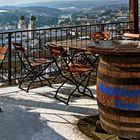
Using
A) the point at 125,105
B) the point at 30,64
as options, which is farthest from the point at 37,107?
the point at 125,105

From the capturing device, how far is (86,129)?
15.5 feet

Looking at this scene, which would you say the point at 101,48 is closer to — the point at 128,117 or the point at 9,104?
the point at 128,117

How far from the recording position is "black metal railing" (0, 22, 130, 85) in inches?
292

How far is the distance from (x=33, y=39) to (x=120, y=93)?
4.57 m

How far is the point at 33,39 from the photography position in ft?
27.2

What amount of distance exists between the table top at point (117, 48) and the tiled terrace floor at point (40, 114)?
1.05 m

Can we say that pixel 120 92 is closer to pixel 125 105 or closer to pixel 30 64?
pixel 125 105

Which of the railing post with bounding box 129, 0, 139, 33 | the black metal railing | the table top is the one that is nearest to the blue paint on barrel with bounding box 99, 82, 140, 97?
the table top

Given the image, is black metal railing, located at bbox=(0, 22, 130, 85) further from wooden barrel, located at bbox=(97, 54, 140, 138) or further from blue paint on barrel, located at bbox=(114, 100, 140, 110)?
blue paint on barrel, located at bbox=(114, 100, 140, 110)

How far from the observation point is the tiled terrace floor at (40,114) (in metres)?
4.60

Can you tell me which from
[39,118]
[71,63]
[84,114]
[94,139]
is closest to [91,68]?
[71,63]

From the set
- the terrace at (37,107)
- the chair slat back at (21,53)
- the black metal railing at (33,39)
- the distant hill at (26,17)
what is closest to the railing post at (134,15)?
the black metal railing at (33,39)

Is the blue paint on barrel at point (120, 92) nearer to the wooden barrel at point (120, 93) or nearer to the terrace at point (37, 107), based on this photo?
the wooden barrel at point (120, 93)

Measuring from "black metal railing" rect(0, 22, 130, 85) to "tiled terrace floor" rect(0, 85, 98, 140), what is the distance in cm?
93
